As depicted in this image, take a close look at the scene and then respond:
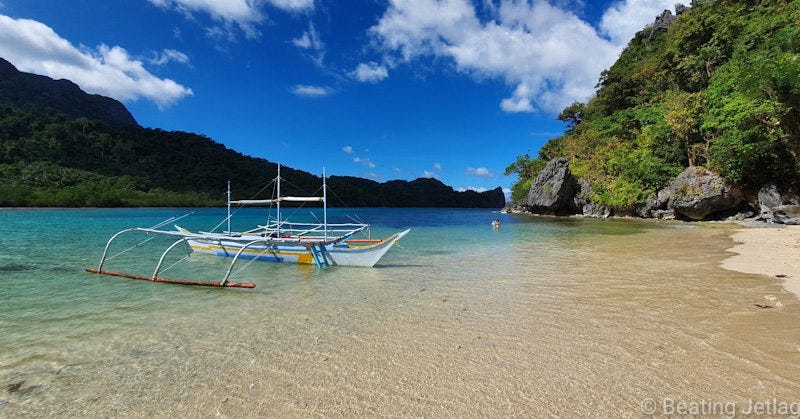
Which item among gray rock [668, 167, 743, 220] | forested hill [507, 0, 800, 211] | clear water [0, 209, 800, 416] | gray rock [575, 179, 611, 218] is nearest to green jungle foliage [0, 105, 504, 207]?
clear water [0, 209, 800, 416]

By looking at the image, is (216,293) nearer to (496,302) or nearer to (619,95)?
(496,302)

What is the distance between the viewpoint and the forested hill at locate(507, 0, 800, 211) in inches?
922

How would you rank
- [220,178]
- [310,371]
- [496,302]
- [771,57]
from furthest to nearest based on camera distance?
[220,178] < [771,57] < [496,302] < [310,371]

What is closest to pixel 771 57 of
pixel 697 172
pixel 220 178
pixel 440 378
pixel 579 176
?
pixel 697 172

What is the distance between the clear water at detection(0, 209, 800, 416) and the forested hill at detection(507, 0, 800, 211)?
2240 centimetres

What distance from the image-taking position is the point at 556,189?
4631 cm

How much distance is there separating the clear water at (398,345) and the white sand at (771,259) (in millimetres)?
685

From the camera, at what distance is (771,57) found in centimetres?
2431

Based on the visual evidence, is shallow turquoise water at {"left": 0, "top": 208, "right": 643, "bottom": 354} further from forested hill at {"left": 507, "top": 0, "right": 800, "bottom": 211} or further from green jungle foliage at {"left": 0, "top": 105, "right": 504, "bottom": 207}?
green jungle foliage at {"left": 0, "top": 105, "right": 504, "bottom": 207}

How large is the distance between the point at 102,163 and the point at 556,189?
4155 inches

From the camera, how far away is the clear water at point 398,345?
3.70 meters

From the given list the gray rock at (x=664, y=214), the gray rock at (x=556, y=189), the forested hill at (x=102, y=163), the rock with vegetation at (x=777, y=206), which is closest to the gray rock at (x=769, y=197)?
the rock with vegetation at (x=777, y=206)

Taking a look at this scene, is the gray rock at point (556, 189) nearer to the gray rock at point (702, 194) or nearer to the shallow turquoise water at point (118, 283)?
the gray rock at point (702, 194)

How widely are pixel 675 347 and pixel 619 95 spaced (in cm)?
5984
